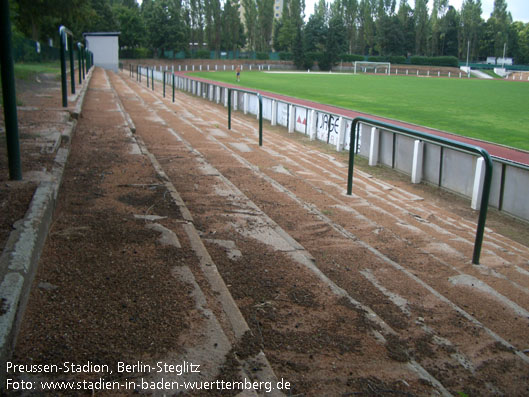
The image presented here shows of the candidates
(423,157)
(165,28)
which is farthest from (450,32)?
(423,157)

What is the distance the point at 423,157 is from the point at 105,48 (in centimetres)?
5794

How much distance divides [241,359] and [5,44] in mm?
5061

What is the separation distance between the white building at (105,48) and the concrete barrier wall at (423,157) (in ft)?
156

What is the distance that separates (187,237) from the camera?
16.7 ft

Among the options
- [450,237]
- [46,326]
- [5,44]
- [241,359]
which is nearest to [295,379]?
[241,359]

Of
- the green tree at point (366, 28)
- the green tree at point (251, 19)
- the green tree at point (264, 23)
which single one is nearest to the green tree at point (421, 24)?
the green tree at point (366, 28)

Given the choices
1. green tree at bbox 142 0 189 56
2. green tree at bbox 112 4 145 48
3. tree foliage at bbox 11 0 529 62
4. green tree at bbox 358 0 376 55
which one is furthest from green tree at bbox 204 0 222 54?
green tree at bbox 358 0 376 55

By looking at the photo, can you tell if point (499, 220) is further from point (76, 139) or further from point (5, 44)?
point (76, 139)

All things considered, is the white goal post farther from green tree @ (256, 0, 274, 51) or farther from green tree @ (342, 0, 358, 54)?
green tree @ (256, 0, 274, 51)

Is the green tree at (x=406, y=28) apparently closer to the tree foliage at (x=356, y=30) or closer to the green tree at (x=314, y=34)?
the tree foliage at (x=356, y=30)

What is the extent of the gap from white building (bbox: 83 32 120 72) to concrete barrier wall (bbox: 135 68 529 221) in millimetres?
47608

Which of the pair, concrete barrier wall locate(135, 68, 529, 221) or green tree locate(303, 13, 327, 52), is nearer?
concrete barrier wall locate(135, 68, 529, 221)

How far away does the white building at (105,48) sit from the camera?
201 ft

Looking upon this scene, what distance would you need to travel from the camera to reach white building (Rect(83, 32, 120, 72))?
201 feet
